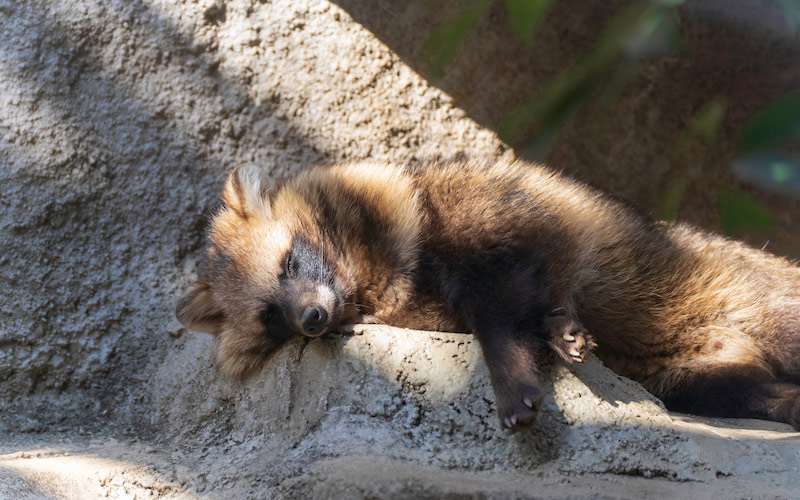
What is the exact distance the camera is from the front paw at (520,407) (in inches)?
104

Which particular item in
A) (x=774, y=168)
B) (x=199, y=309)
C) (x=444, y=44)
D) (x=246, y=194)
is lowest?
(x=199, y=309)

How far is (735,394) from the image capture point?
11.5 feet

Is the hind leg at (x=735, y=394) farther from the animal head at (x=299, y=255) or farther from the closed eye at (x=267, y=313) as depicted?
the closed eye at (x=267, y=313)

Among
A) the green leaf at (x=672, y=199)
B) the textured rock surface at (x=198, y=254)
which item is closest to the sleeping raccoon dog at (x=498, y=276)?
the textured rock surface at (x=198, y=254)

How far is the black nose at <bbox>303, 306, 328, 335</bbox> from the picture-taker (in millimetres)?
3100

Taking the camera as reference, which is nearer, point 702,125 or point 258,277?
point 258,277

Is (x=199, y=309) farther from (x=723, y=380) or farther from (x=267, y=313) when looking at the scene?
(x=723, y=380)

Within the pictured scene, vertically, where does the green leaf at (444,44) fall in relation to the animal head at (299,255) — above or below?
above

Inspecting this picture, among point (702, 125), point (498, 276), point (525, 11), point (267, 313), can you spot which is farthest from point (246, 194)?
point (702, 125)

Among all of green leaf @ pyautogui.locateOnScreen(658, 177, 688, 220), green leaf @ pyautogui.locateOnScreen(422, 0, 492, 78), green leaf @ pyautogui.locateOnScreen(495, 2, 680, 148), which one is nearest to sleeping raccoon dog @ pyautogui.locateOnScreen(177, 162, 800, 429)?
green leaf @ pyautogui.locateOnScreen(422, 0, 492, 78)

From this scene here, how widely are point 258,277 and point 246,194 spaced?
47 centimetres

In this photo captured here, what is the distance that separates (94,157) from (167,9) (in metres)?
1.03

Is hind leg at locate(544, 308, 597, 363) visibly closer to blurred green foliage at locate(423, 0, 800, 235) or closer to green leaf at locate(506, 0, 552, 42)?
green leaf at locate(506, 0, 552, 42)

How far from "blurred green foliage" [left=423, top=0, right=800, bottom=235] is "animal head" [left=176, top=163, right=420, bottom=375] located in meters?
1.35
